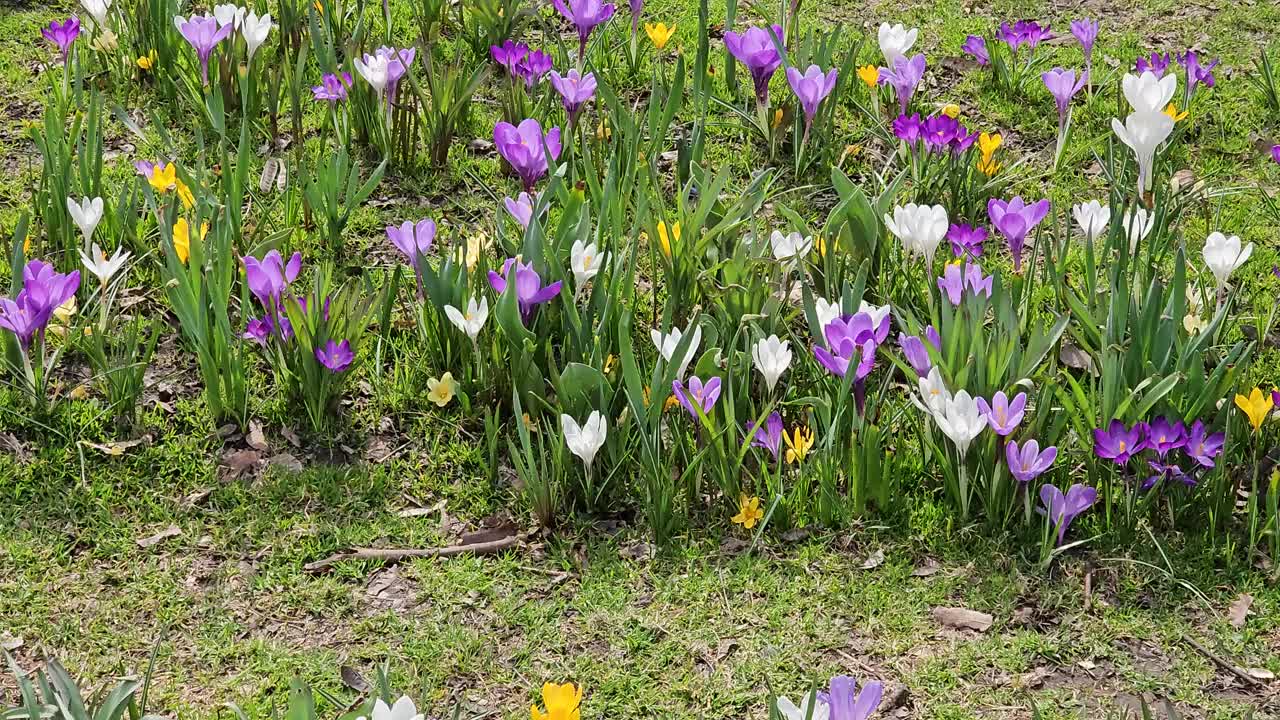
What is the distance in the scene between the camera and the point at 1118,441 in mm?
2395

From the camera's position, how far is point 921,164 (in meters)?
3.38

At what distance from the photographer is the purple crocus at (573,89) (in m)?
3.33

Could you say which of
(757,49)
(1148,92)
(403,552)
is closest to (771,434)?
(403,552)

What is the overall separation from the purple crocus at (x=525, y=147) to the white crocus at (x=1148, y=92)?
50.5 inches

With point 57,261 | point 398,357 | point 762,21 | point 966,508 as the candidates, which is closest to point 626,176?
point 398,357

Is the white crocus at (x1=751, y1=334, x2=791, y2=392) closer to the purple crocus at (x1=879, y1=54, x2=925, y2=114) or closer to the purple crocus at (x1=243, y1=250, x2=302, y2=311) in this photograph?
the purple crocus at (x1=243, y1=250, x2=302, y2=311)

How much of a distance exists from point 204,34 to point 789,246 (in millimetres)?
1666

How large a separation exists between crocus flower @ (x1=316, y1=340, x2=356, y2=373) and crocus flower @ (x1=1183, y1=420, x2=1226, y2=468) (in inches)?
62.5

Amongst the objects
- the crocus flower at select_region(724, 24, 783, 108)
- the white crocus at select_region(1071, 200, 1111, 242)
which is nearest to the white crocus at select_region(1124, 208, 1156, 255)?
the white crocus at select_region(1071, 200, 1111, 242)

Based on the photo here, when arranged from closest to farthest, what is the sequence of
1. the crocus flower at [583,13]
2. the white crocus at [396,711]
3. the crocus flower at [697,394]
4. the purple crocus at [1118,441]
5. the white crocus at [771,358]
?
the white crocus at [396,711], the purple crocus at [1118,441], the crocus flower at [697,394], the white crocus at [771,358], the crocus flower at [583,13]

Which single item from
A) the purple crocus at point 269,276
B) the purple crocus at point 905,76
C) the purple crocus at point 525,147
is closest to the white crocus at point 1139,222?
the purple crocus at point 905,76

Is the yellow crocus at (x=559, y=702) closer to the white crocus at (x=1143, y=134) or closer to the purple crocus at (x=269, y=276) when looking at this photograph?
the purple crocus at (x=269, y=276)

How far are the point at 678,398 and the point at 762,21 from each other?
7.72 ft

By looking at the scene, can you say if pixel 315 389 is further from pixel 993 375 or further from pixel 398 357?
pixel 993 375
